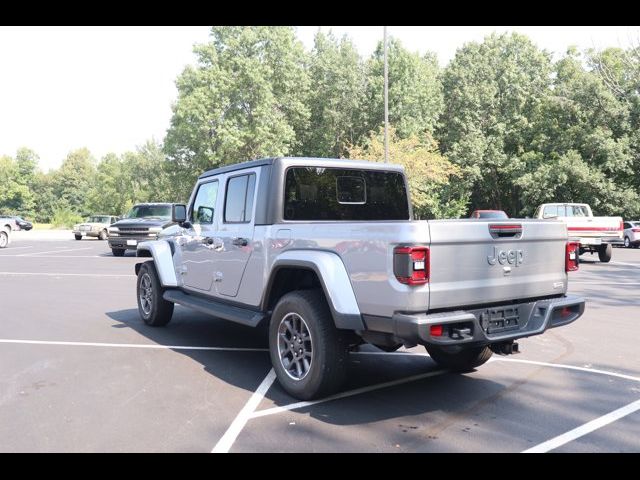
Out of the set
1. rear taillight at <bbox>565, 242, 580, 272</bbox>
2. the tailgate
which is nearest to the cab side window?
the tailgate

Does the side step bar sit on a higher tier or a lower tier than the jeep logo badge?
lower

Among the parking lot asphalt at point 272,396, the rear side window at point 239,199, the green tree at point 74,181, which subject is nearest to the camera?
the parking lot asphalt at point 272,396

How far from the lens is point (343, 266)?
4215 millimetres

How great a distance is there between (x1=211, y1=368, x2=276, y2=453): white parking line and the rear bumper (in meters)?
1.15

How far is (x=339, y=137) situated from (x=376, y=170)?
40.4 m

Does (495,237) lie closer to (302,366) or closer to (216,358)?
(302,366)

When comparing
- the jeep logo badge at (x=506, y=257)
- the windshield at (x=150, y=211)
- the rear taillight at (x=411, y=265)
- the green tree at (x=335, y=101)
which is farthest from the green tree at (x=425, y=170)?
the rear taillight at (x=411, y=265)

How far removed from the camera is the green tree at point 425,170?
34656 millimetres

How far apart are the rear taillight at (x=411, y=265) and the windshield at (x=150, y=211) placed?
17179mm

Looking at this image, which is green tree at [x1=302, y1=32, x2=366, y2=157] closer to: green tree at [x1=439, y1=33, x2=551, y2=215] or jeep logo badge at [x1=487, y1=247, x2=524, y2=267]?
green tree at [x1=439, y1=33, x2=551, y2=215]

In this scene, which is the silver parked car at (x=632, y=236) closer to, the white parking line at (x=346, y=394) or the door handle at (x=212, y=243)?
the white parking line at (x=346, y=394)

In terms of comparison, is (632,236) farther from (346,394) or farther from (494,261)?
(346,394)

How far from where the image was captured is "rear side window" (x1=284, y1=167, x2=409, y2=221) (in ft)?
17.6

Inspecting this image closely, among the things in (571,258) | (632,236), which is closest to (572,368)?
(571,258)
